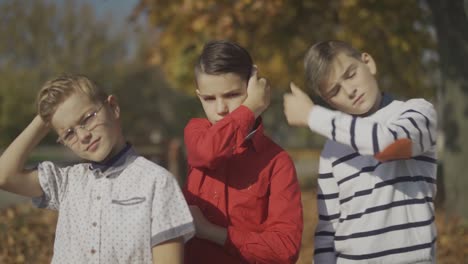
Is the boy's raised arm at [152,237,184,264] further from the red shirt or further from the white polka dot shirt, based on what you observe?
the red shirt

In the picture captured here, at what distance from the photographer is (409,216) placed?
287cm

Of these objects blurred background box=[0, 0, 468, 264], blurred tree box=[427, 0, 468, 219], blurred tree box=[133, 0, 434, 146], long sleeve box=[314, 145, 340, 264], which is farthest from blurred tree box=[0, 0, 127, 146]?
long sleeve box=[314, 145, 340, 264]

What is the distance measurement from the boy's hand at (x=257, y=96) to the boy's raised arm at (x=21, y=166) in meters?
0.77

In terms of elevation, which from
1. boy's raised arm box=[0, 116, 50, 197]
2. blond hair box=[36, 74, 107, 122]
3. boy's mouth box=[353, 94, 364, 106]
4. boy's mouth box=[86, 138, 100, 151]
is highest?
blond hair box=[36, 74, 107, 122]

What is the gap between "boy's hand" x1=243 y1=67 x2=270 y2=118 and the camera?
264 cm

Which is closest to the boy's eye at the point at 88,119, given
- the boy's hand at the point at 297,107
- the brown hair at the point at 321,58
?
the boy's hand at the point at 297,107

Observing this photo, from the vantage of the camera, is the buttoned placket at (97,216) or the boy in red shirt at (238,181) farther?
the boy in red shirt at (238,181)

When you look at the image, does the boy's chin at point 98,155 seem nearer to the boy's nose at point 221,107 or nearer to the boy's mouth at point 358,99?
the boy's nose at point 221,107

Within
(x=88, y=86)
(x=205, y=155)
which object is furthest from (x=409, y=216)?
(x=88, y=86)

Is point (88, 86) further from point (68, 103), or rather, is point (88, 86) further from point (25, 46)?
point (25, 46)

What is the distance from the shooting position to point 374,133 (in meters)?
2.50

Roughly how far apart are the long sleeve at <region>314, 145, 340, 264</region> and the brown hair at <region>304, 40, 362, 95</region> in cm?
38

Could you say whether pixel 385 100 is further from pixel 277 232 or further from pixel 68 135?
pixel 68 135

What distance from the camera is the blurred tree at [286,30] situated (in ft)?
33.4
